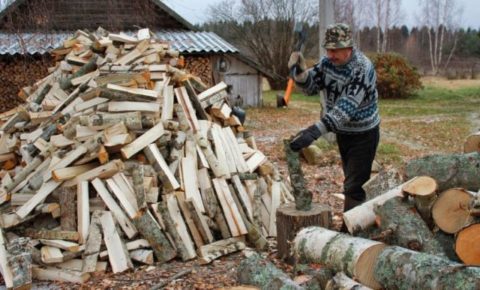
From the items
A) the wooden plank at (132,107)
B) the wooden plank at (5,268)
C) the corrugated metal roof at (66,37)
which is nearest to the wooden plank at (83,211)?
the wooden plank at (5,268)

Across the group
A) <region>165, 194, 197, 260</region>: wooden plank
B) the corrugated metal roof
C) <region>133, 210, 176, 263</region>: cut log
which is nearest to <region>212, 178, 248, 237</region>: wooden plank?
<region>165, 194, 197, 260</region>: wooden plank

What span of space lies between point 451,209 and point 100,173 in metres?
3.42

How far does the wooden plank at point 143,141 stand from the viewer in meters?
5.37

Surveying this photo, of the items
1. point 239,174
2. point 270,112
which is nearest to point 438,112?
point 270,112

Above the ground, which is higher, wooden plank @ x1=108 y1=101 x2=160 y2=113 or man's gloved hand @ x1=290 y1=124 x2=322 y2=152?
wooden plank @ x1=108 y1=101 x2=160 y2=113

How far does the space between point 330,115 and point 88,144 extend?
2682 mm

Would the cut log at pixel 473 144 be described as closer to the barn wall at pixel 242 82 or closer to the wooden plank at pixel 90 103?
the wooden plank at pixel 90 103

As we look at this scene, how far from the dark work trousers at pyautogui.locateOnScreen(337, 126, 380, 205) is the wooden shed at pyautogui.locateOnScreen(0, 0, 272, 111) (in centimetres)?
1121

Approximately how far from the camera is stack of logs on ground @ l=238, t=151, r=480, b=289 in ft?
9.95

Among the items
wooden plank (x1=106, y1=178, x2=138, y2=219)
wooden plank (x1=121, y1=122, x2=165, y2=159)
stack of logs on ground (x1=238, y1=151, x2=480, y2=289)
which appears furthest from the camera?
wooden plank (x1=121, y1=122, x2=165, y2=159)

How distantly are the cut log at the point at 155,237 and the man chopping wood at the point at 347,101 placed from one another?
1.64m

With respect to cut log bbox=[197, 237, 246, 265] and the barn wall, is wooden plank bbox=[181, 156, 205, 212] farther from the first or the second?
the barn wall

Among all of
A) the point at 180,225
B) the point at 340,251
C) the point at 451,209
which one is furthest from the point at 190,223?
the point at 451,209

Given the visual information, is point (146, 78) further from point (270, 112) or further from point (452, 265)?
point (270, 112)
